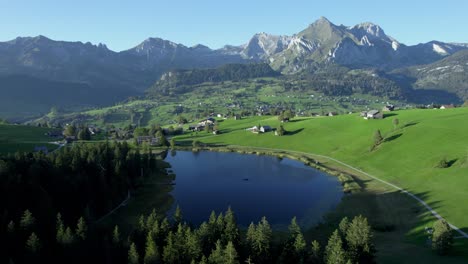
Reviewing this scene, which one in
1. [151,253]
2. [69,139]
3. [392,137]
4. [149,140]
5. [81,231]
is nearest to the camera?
[151,253]

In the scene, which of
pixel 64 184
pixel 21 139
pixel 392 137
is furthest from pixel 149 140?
pixel 392 137

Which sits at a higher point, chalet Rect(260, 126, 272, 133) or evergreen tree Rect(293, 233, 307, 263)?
chalet Rect(260, 126, 272, 133)

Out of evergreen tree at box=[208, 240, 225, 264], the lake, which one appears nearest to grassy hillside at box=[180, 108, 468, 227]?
the lake

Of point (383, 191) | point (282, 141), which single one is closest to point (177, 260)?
point (383, 191)

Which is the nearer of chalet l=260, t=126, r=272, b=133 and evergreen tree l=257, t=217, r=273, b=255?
evergreen tree l=257, t=217, r=273, b=255

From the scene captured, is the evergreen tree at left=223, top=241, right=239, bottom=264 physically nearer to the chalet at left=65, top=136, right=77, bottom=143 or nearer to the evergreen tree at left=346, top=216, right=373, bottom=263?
the evergreen tree at left=346, top=216, right=373, bottom=263

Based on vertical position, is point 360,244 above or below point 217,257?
below

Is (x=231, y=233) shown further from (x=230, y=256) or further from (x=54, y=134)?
(x=54, y=134)
